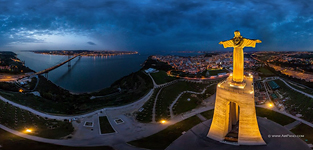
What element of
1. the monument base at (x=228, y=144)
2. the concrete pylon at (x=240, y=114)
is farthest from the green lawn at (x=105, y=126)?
the concrete pylon at (x=240, y=114)

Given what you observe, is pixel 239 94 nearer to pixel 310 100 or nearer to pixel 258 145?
pixel 258 145

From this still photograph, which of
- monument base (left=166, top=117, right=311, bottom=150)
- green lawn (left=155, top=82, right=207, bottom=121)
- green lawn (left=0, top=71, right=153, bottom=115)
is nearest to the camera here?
monument base (left=166, top=117, right=311, bottom=150)

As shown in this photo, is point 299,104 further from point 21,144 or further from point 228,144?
point 21,144

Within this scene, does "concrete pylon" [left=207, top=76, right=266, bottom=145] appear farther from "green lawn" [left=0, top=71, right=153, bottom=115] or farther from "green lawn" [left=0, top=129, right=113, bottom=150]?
"green lawn" [left=0, top=71, right=153, bottom=115]

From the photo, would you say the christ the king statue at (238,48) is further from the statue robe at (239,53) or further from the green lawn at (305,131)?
the green lawn at (305,131)

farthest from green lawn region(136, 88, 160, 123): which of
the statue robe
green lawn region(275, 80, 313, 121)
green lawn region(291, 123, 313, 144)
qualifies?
green lawn region(275, 80, 313, 121)
